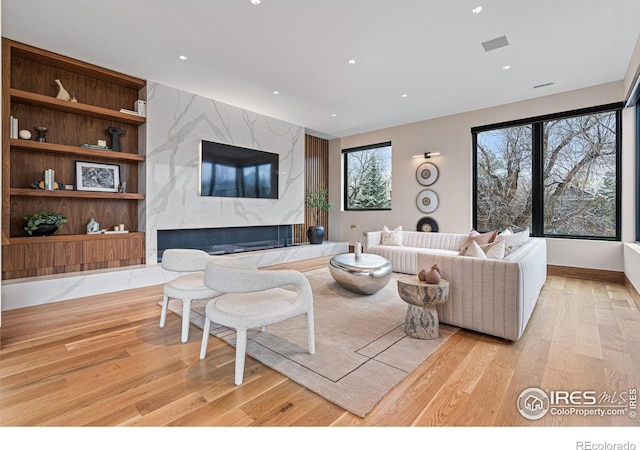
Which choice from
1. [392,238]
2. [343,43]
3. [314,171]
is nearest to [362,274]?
[392,238]

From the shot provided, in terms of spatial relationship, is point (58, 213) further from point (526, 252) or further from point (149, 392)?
point (526, 252)

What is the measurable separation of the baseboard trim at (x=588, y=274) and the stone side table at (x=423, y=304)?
12.1 feet

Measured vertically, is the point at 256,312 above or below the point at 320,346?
above

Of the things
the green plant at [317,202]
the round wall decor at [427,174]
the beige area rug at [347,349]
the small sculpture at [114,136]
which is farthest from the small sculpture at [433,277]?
the green plant at [317,202]

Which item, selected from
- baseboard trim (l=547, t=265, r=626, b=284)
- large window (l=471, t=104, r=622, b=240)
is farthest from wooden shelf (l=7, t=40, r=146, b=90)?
baseboard trim (l=547, t=265, r=626, b=284)

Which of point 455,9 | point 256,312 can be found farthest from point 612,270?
point 256,312

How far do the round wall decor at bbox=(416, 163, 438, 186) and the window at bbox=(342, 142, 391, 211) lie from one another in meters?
0.86

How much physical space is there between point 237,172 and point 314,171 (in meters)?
2.64

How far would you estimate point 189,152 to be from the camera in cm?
496

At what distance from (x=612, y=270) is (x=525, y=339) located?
10.9ft

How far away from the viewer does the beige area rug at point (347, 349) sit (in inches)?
70.9

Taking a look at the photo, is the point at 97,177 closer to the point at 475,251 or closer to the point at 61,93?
the point at 61,93

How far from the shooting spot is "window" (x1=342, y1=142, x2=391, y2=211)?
727cm

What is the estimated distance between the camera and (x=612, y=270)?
14.8ft
